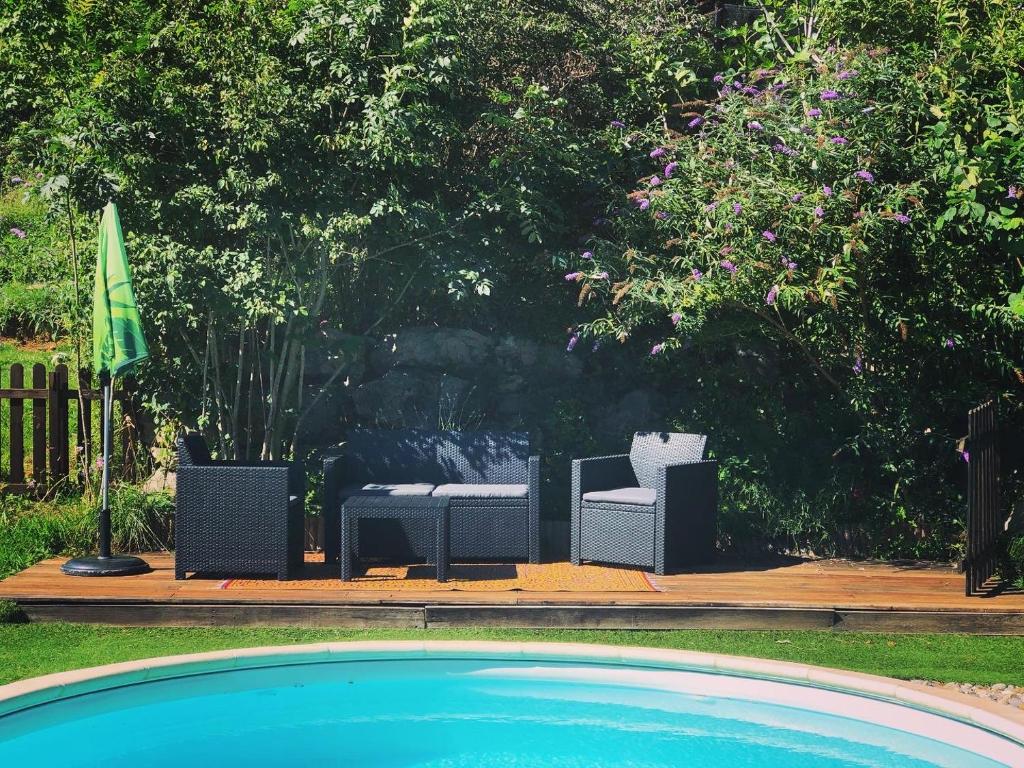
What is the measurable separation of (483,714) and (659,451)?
10.4 ft

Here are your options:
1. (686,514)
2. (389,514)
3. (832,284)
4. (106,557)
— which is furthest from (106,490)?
(832,284)

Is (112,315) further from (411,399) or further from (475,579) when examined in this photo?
(411,399)

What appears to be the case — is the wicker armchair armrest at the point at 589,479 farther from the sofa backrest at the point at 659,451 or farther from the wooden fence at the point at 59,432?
the wooden fence at the point at 59,432

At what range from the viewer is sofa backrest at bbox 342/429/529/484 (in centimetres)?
777

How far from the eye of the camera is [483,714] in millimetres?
4977

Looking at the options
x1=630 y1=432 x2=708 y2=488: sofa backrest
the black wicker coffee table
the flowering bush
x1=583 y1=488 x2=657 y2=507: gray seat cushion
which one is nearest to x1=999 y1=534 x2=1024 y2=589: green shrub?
the flowering bush

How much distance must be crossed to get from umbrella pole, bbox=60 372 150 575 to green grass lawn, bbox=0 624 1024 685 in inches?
31.4

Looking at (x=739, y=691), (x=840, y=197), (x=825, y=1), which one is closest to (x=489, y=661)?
(x=739, y=691)

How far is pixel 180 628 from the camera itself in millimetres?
6027

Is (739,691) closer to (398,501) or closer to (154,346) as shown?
(398,501)

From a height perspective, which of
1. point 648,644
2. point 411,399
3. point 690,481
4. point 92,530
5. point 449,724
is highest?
point 411,399

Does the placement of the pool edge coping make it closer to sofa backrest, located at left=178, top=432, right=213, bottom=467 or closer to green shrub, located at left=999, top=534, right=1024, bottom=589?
sofa backrest, located at left=178, top=432, right=213, bottom=467

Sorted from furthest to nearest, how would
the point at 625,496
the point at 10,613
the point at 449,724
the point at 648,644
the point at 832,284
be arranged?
the point at 625,496 → the point at 832,284 → the point at 10,613 → the point at 648,644 → the point at 449,724

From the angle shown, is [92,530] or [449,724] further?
[92,530]
